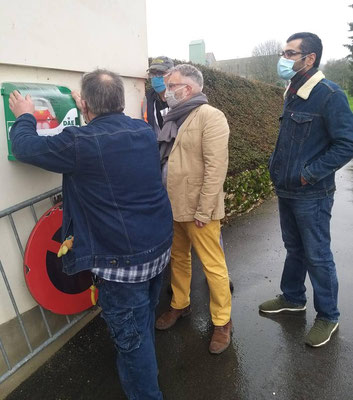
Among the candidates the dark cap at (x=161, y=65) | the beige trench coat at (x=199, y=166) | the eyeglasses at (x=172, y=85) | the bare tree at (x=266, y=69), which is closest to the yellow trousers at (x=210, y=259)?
the beige trench coat at (x=199, y=166)

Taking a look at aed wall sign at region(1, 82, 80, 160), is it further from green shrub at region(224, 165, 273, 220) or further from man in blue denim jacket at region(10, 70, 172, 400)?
green shrub at region(224, 165, 273, 220)

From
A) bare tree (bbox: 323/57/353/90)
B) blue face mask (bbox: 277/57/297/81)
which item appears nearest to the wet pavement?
blue face mask (bbox: 277/57/297/81)

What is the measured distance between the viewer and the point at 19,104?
1.99 meters

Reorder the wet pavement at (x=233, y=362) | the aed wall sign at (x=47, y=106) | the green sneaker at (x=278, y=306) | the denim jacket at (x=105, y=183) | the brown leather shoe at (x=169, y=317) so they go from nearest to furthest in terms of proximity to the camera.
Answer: the denim jacket at (x=105, y=183)
the aed wall sign at (x=47, y=106)
the wet pavement at (x=233, y=362)
the brown leather shoe at (x=169, y=317)
the green sneaker at (x=278, y=306)

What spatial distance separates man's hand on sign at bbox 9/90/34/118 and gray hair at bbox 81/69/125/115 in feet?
1.46

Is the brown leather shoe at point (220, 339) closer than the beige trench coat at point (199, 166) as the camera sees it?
No

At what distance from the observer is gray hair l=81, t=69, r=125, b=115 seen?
66.8 inches

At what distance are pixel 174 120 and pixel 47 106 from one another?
0.90 meters

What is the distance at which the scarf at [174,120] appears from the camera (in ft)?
8.01

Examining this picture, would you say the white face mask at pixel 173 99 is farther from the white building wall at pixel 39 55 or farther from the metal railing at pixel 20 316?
the metal railing at pixel 20 316

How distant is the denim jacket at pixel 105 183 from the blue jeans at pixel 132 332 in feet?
0.59

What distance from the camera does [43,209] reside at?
2525mm

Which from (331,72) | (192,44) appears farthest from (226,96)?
(331,72)

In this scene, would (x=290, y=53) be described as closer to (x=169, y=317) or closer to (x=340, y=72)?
(x=169, y=317)
